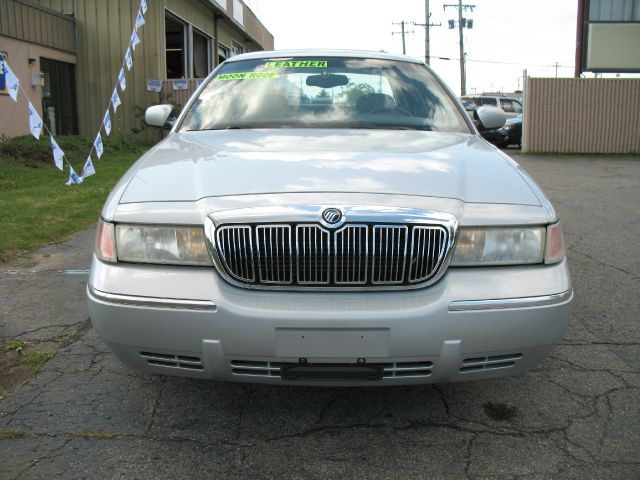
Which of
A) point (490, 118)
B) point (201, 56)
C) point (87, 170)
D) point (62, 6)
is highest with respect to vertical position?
point (62, 6)

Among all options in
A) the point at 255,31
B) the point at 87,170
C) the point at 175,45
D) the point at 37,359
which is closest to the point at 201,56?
the point at 175,45

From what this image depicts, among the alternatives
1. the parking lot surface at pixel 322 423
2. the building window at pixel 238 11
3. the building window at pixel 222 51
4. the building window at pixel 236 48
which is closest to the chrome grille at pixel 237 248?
the parking lot surface at pixel 322 423

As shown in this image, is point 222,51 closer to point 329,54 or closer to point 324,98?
point 329,54

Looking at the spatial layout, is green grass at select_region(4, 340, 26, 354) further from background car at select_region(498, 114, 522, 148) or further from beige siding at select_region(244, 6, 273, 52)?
beige siding at select_region(244, 6, 273, 52)

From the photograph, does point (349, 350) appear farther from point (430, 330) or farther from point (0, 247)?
point (0, 247)

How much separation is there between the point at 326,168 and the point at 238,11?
81.1 ft

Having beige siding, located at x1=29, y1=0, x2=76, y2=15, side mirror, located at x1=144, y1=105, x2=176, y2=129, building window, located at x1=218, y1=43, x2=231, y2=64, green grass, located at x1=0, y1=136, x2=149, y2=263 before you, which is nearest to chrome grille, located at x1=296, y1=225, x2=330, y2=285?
side mirror, located at x1=144, y1=105, x2=176, y2=129

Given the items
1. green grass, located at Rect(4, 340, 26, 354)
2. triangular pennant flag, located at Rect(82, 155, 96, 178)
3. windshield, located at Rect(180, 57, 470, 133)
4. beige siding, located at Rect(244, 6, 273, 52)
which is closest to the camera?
green grass, located at Rect(4, 340, 26, 354)

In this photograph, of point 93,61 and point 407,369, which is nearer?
point 407,369

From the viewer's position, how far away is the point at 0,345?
3.70 meters

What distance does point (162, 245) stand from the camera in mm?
2551

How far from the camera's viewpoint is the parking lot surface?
8.17ft

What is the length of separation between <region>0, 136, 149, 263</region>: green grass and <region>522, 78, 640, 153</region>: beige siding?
35.3 feet

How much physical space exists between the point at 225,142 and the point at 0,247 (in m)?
3.53
